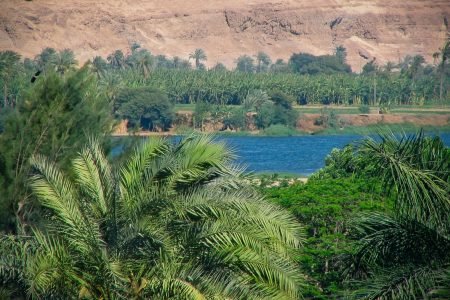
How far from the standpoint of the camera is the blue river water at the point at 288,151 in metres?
66.8

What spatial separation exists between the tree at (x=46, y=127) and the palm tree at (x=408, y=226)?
5.57m

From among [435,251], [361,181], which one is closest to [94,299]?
[435,251]

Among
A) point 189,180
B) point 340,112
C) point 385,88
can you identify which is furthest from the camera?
point 385,88

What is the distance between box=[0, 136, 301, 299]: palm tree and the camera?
1109 centimetres

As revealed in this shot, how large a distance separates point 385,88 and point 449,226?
4437 inches

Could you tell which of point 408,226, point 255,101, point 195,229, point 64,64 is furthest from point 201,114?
point 408,226

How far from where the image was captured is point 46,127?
17.3 meters

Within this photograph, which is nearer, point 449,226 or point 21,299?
point 449,226

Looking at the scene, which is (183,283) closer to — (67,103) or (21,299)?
(21,299)

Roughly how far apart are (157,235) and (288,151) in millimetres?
77698

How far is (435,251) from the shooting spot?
10125 mm

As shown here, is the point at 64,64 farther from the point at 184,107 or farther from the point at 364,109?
the point at 364,109

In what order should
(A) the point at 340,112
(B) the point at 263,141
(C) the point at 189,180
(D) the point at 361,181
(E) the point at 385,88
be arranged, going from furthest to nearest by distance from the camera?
1. (E) the point at 385,88
2. (A) the point at 340,112
3. (B) the point at 263,141
4. (D) the point at 361,181
5. (C) the point at 189,180

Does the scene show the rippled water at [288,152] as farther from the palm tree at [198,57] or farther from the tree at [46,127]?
the palm tree at [198,57]
